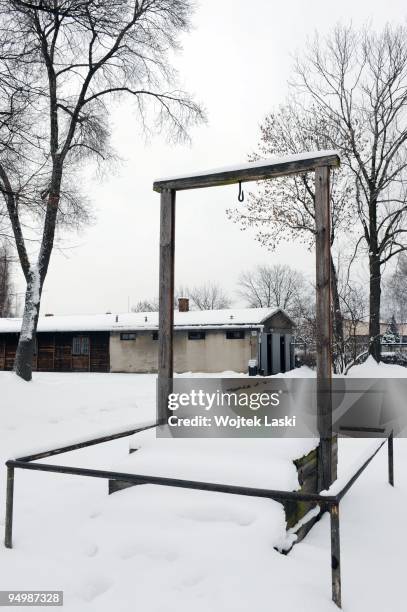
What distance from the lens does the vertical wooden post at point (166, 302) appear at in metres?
4.88

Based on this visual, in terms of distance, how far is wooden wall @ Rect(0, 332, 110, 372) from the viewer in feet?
79.7

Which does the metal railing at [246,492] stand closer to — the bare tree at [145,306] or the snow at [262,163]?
the snow at [262,163]

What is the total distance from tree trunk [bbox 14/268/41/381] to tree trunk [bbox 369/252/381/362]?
11246 millimetres

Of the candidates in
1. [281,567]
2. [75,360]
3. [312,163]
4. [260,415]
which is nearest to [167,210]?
[312,163]

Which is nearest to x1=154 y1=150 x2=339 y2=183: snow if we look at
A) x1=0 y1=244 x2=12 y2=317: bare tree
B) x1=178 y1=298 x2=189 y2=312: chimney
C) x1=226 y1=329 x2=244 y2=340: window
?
x1=0 y1=244 x2=12 y2=317: bare tree

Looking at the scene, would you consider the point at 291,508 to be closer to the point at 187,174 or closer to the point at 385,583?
the point at 385,583

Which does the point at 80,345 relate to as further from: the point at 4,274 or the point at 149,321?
the point at 4,274

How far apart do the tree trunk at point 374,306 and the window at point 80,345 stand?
1458cm

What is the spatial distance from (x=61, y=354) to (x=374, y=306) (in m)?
16.2

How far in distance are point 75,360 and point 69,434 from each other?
1693 cm

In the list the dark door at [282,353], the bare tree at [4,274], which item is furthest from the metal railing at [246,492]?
the dark door at [282,353]

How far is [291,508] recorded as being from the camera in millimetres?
3500

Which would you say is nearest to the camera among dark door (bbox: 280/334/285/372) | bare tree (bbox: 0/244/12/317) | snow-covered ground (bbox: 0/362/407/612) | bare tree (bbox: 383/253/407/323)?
snow-covered ground (bbox: 0/362/407/612)

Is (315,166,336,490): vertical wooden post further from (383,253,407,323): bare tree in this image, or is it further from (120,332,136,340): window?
(383,253,407,323): bare tree
